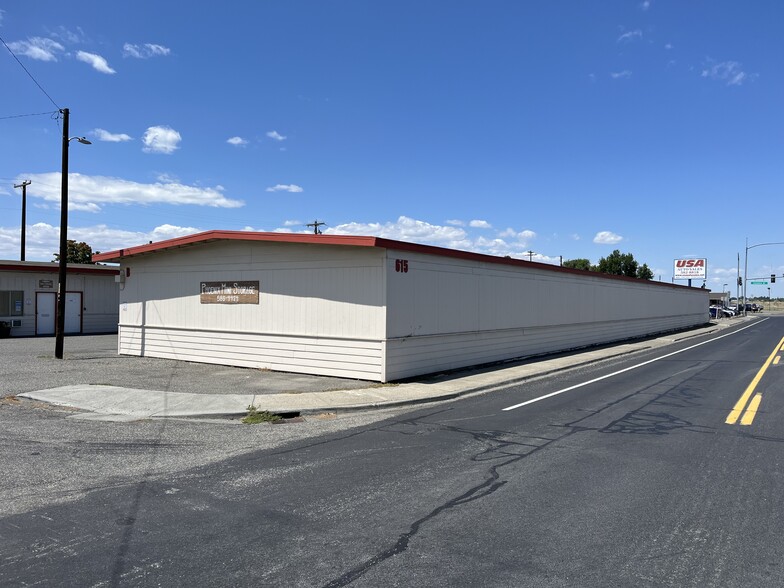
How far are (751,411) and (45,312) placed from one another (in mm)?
30763

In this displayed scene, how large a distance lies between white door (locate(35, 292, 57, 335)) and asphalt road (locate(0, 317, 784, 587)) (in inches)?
867

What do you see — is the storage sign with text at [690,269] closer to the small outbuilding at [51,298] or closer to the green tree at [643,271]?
the green tree at [643,271]

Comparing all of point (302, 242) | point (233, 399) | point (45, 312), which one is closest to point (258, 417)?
point (233, 399)

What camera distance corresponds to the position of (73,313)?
30562mm

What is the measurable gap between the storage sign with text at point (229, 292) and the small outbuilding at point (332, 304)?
0.03 metres

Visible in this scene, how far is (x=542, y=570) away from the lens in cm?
409

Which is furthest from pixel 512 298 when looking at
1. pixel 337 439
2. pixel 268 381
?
pixel 337 439

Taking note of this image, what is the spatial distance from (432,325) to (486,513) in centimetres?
1004

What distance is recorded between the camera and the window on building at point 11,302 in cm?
2794

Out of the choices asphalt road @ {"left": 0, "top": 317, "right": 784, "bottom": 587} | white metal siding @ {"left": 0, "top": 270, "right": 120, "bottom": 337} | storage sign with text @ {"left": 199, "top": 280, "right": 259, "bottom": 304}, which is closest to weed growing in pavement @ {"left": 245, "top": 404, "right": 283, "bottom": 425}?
asphalt road @ {"left": 0, "top": 317, "right": 784, "bottom": 587}

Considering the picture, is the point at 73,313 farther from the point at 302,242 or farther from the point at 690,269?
the point at 690,269

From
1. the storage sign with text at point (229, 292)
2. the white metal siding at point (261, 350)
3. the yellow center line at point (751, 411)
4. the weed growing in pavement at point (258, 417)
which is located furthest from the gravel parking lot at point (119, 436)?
the yellow center line at point (751, 411)

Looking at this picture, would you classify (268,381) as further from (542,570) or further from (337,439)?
(542,570)

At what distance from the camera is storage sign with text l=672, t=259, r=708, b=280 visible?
76.8 metres
